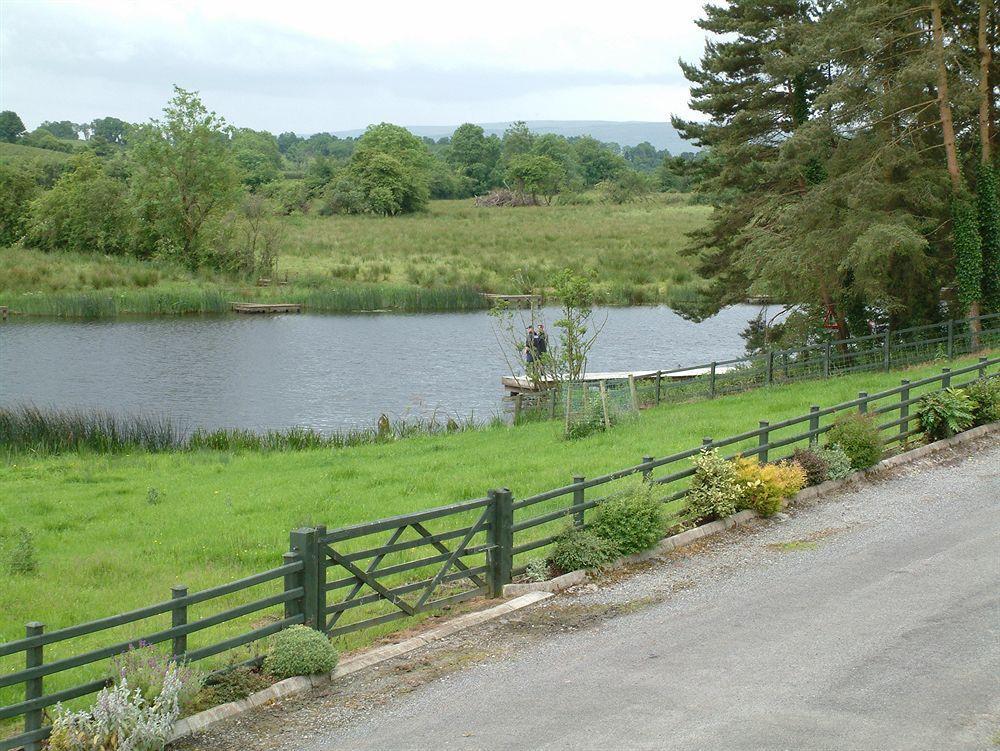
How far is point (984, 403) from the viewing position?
20.2 meters

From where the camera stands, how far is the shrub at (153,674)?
8.46m

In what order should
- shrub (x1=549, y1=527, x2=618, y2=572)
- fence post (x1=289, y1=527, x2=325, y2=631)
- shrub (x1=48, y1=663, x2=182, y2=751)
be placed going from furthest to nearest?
shrub (x1=549, y1=527, x2=618, y2=572) < fence post (x1=289, y1=527, x2=325, y2=631) < shrub (x1=48, y1=663, x2=182, y2=751)

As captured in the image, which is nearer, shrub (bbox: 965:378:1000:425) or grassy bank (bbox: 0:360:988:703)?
grassy bank (bbox: 0:360:988:703)

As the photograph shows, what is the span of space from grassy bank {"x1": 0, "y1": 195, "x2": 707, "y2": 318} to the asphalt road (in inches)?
1453

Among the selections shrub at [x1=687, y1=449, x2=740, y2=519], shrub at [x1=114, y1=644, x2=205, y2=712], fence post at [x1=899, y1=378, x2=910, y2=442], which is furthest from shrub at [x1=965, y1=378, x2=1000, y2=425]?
shrub at [x1=114, y1=644, x2=205, y2=712]

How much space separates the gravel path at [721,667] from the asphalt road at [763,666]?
0.02 metres

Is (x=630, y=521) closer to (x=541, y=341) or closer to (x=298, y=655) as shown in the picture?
(x=298, y=655)

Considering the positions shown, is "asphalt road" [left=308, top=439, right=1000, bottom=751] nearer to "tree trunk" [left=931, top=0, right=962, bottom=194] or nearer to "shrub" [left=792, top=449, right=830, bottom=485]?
"shrub" [left=792, top=449, right=830, bottom=485]

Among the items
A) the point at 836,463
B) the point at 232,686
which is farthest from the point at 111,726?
the point at 836,463

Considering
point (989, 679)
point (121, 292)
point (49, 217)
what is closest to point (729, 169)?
point (989, 679)

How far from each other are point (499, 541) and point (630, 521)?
1.94 m

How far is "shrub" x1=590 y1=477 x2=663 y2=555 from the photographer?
13.1 metres

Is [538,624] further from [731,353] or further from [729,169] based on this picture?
[731,353]

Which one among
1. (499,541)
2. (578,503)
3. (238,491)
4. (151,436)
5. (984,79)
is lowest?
(238,491)
